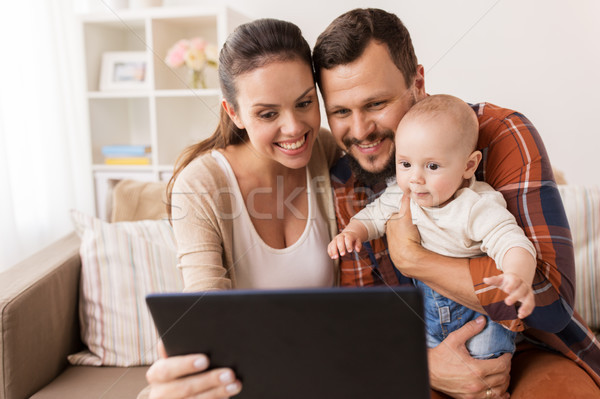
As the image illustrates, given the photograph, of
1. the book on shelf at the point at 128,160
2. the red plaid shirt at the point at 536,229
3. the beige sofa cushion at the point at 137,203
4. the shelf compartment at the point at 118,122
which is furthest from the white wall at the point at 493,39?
the shelf compartment at the point at 118,122

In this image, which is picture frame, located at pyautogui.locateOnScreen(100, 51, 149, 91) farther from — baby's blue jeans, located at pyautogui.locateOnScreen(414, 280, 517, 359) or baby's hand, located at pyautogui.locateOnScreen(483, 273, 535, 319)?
baby's hand, located at pyautogui.locateOnScreen(483, 273, 535, 319)

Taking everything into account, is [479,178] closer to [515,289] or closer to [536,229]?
[536,229]

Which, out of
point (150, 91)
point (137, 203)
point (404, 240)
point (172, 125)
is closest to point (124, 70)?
point (150, 91)

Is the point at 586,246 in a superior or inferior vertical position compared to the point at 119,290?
superior

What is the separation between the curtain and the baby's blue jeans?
5.43 ft

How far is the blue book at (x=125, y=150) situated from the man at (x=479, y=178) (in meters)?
1.44

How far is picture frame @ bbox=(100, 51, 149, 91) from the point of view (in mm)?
2254

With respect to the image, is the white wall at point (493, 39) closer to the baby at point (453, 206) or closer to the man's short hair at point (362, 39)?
the man's short hair at point (362, 39)

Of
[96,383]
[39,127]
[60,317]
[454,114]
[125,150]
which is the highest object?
[454,114]

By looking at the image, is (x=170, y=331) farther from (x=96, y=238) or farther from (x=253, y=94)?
(x=96, y=238)

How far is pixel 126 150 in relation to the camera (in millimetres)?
2242

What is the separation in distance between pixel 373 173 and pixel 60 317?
0.96 meters

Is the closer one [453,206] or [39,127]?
[453,206]

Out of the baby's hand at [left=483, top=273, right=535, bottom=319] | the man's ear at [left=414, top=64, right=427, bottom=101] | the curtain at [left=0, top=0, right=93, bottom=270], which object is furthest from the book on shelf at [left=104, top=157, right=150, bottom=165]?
the baby's hand at [left=483, top=273, right=535, bottom=319]
